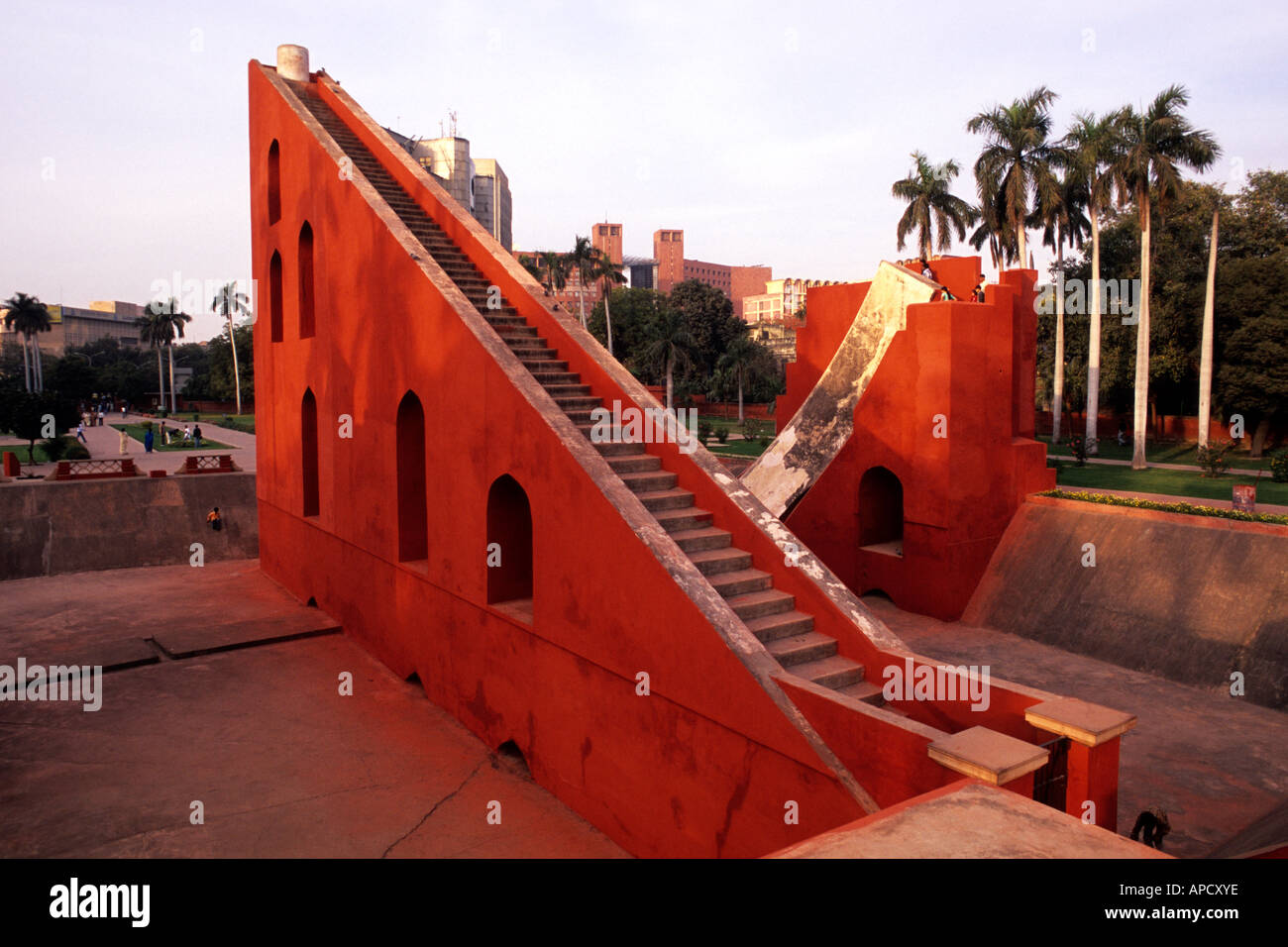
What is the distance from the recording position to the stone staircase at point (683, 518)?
6742 millimetres

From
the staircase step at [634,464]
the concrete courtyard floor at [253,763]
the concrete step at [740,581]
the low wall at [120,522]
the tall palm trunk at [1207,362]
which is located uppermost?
the tall palm trunk at [1207,362]

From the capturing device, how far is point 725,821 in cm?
598

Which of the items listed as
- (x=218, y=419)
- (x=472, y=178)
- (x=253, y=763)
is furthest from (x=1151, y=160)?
(x=472, y=178)

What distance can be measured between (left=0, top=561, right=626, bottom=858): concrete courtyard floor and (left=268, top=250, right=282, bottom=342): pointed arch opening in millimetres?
5025

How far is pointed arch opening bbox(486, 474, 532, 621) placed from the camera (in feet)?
28.5

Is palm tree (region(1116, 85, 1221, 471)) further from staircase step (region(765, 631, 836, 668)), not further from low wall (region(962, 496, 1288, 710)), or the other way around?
staircase step (region(765, 631, 836, 668))

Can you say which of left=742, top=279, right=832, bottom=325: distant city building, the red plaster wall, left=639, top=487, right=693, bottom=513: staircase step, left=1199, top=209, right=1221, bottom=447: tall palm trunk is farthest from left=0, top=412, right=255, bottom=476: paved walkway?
left=742, top=279, right=832, bottom=325: distant city building

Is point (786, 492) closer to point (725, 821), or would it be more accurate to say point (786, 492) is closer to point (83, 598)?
point (725, 821)

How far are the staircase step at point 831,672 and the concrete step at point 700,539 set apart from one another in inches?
59.8

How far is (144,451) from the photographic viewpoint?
100ft

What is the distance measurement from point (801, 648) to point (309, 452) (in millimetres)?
9922

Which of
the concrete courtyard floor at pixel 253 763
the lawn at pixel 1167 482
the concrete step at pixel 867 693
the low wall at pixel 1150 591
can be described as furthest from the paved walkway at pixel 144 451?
the lawn at pixel 1167 482

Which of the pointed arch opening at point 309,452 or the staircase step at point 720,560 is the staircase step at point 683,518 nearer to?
the staircase step at point 720,560
